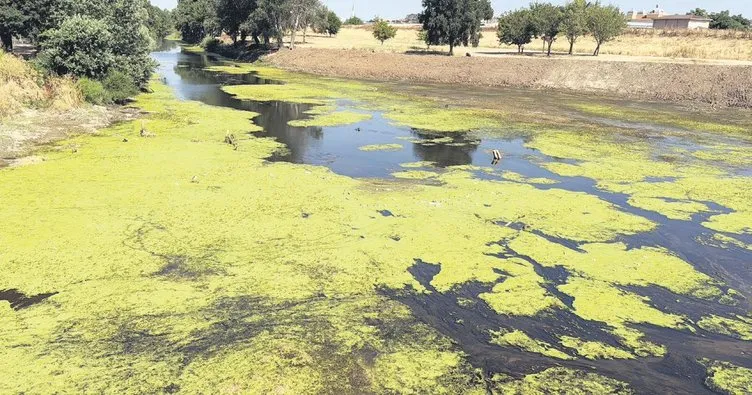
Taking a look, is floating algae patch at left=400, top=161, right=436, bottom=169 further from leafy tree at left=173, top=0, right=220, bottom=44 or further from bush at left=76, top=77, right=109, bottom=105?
leafy tree at left=173, top=0, right=220, bottom=44

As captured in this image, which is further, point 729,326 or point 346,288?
point 346,288

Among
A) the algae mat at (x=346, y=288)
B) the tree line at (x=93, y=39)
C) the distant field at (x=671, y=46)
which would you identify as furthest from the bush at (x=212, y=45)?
the algae mat at (x=346, y=288)

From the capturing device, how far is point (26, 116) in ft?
70.9

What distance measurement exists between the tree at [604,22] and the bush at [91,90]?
151 ft

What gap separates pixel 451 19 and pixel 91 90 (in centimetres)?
4171

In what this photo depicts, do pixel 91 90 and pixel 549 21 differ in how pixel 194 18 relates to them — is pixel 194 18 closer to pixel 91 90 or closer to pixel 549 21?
pixel 549 21

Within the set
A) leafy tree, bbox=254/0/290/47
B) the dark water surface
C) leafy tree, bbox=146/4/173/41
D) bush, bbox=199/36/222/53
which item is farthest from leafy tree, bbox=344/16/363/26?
the dark water surface

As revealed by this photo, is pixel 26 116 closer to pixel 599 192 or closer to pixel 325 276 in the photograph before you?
pixel 325 276

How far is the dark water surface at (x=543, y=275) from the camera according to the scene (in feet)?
25.0

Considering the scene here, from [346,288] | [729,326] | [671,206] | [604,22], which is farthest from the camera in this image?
[604,22]

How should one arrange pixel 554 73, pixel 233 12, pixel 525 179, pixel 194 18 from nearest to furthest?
pixel 525 179 < pixel 554 73 < pixel 233 12 < pixel 194 18

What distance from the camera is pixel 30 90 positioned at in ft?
75.8

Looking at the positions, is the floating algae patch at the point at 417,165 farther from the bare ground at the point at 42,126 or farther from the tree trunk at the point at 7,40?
the tree trunk at the point at 7,40

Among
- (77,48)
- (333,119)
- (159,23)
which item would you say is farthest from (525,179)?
(159,23)
